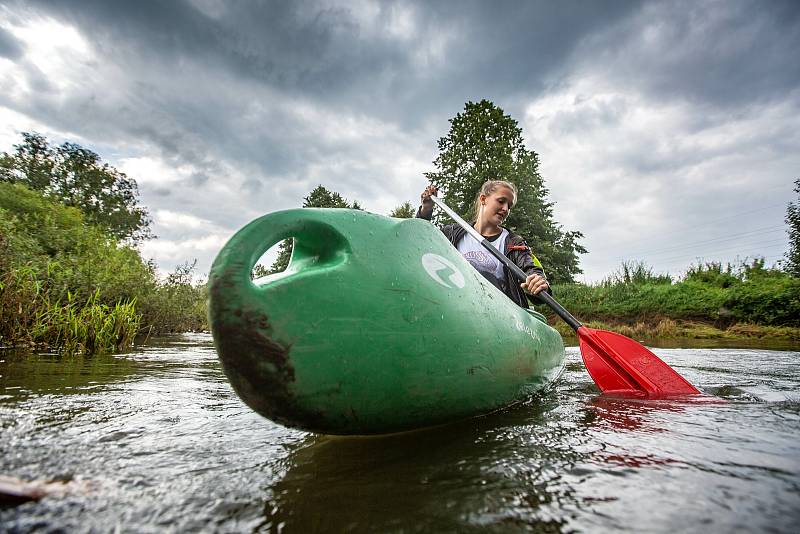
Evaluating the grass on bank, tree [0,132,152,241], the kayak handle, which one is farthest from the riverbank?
tree [0,132,152,241]

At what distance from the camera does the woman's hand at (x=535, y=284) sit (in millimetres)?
2615

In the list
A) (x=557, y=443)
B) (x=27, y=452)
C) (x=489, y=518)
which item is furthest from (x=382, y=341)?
(x=27, y=452)

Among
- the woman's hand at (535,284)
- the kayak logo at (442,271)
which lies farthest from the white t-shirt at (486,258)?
the kayak logo at (442,271)

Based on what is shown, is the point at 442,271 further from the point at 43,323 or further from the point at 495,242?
the point at 43,323

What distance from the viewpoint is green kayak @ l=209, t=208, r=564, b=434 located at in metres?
0.93

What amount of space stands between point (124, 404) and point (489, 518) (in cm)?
164

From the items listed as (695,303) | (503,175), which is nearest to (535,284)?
(695,303)

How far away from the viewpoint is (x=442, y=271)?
52.2 inches

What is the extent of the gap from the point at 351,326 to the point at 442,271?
0.43 metres

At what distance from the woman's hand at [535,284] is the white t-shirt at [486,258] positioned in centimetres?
54

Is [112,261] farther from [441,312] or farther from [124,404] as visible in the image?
[441,312]

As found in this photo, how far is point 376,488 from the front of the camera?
2.88 feet

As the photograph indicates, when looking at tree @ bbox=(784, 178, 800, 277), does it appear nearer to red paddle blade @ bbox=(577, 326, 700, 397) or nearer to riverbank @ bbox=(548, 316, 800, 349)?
riverbank @ bbox=(548, 316, 800, 349)

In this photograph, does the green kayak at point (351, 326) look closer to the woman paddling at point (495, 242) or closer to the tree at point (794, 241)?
the woman paddling at point (495, 242)
